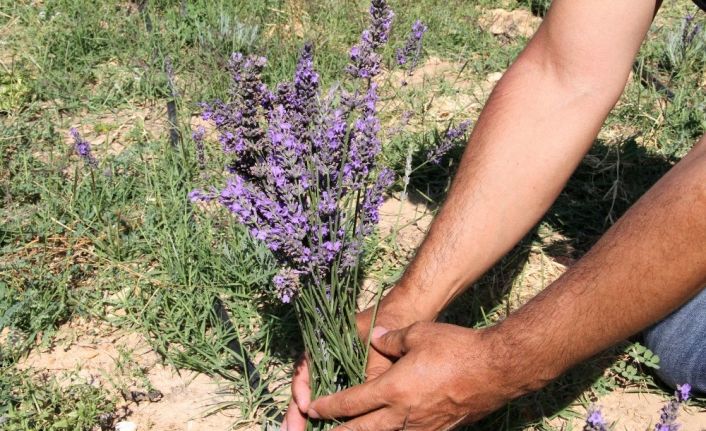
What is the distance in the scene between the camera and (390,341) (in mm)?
1763

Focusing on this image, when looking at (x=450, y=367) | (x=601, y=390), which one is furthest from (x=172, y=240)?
(x=601, y=390)

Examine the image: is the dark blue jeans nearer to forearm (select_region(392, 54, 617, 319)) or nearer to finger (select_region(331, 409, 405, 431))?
forearm (select_region(392, 54, 617, 319))

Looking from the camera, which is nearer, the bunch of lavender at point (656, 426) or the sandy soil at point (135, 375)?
the bunch of lavender at point (656, 426)

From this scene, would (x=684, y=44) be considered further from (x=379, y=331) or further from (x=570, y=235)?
(x=379, y=331)

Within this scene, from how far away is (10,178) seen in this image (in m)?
2.99

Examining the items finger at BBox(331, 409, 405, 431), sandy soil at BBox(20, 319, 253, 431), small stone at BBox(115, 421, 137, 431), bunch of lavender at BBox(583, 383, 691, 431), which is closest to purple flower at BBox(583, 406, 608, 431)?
bunch of lavender at BBox(583, 383, 691, 431)

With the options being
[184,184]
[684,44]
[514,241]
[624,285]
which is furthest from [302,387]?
[684,44]

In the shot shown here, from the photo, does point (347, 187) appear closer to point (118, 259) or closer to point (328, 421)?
point (328, 421)

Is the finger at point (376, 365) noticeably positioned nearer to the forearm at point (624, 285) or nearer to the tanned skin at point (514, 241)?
the tanned skin at point (514, 241)

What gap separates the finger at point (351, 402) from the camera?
5.31 ft

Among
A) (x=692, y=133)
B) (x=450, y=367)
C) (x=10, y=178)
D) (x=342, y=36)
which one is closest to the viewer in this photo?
(x=450, y=367)

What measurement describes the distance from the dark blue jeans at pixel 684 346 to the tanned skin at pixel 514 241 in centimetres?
57

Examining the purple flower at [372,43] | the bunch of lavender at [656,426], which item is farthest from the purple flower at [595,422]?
the purple flower at [372,43]

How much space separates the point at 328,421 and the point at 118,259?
1.15 meters
